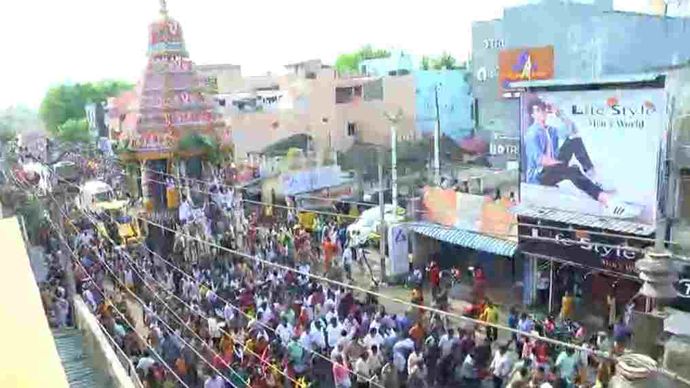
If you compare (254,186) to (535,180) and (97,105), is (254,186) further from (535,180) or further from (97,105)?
(97,105)

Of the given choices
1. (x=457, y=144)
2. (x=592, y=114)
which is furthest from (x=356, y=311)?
(x=457, y=144)

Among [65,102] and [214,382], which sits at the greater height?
[65,102]

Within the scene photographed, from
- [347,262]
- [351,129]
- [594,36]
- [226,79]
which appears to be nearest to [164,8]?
[347,262]

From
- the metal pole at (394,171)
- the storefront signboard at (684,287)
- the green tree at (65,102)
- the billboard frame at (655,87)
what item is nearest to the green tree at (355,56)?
the green tree at (65,102)

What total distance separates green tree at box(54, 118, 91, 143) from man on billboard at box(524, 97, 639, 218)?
4873 cm

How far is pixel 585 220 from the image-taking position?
514 inches

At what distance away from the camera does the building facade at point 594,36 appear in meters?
23.8

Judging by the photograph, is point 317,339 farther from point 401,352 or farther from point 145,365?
point 145,365

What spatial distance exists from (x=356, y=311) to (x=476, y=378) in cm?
276

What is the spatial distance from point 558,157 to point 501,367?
499cm

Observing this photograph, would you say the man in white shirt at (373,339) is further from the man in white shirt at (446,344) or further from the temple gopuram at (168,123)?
the temple gopuram at (168,123)

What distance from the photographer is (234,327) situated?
12.7 meters

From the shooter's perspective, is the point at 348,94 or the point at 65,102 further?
the point at 65,102

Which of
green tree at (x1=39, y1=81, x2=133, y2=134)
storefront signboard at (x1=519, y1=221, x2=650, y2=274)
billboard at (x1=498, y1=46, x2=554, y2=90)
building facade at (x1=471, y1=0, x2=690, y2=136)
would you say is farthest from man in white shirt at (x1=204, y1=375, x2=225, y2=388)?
green tree at (x1=39, y1=81, x2=133, y2=134)
